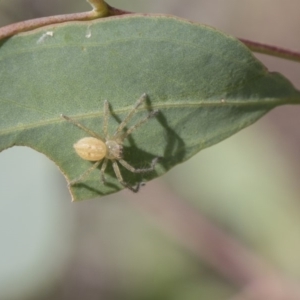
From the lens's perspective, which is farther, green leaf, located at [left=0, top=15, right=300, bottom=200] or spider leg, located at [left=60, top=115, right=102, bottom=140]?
spider leg, located at [left=60, top=115, right=102, bottom=140]

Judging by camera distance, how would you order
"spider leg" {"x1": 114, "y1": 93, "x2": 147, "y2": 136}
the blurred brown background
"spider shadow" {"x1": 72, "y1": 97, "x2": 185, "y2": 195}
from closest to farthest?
"spider leg" {"x1": 114, "y1": 93, "x2": 147, "y2": 136} → "spider shadow" {"x1": 72, "y1": 97, "x2": 185, "y2": 195} → the blurred brown background

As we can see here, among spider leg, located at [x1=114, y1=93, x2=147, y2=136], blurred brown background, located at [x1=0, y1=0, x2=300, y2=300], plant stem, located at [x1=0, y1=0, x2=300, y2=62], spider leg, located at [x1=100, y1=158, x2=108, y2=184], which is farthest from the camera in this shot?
blurred brown background, located at [x1=0, y1=0, x2=300, y2=300]

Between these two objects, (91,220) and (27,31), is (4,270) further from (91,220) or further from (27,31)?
(27,31)

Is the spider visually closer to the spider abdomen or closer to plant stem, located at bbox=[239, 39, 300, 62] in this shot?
the spider abdomen

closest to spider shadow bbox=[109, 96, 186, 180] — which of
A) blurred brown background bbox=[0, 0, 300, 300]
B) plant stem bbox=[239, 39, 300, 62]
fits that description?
plant stem bbox=[239, 39, 300, 62]

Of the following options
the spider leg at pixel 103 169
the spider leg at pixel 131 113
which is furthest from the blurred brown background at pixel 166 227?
the spider leg at pixel 131 113

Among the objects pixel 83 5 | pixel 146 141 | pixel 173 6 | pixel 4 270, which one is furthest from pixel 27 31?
pixel 173 6

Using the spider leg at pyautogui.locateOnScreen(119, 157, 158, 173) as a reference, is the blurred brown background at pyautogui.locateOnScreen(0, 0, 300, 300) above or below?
below

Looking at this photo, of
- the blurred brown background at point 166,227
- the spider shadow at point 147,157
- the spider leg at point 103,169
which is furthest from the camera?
the blurred brown background at point 166,227

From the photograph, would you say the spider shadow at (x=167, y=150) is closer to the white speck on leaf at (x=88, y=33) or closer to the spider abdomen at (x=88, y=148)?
the spider abdomen at (x=88, y=148)
